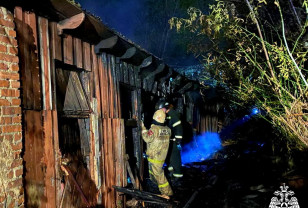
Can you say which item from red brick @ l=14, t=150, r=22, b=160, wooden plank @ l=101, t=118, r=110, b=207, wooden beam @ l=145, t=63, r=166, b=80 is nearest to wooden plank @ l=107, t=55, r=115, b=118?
wooden plank @ l=101, t=118, r=110, b=207

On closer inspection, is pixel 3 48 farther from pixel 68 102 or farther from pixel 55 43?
pixel 68 102

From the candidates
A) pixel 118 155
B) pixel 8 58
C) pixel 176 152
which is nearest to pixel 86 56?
pixel 8 58

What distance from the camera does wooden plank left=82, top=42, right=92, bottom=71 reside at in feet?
14.2

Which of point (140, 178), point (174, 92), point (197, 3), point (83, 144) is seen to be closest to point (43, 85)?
point (83, 144)

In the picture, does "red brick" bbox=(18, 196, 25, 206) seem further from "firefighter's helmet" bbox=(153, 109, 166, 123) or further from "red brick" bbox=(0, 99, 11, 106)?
"firefighter's helmet" bbox=(153, 109, 166, 123)

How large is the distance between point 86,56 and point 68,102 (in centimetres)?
108

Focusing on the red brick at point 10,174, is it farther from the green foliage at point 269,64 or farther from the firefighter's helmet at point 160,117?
the green foliage at point 269,64

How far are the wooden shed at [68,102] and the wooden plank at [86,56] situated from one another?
2 cm

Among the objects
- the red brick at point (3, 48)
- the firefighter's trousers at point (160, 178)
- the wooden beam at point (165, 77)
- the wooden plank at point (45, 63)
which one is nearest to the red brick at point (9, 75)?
the red brick at point (3, 48)

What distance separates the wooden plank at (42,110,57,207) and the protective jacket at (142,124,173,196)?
110 inches

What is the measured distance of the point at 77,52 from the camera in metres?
4.13

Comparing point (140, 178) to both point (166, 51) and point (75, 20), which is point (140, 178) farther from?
point (166, 51)

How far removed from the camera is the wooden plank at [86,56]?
14.2 feet

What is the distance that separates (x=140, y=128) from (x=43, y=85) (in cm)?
347
